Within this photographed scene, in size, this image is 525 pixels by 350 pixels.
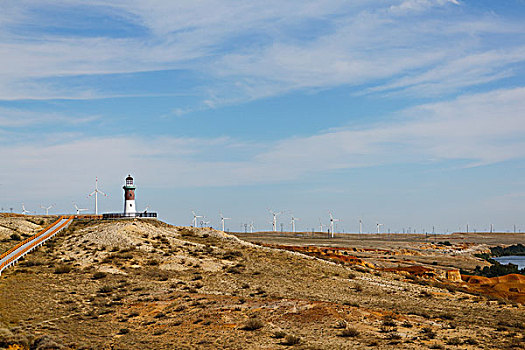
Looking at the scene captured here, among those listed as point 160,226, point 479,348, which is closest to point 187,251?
point 160,226

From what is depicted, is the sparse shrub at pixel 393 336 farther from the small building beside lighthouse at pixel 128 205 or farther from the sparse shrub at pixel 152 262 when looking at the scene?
the small building beside lighthouse at pixel 128 205

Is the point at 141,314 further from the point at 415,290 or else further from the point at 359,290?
the point at 415,290

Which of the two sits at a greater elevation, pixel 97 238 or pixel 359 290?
pixel 97 238

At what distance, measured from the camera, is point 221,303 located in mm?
36156

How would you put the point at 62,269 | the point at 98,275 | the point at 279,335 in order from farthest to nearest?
the point at 62,269
the point at 98,275
the point at 279,335

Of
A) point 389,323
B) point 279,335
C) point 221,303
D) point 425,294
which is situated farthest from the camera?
point 425,294

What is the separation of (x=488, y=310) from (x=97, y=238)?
41723 millimetres

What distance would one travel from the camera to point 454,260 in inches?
4168

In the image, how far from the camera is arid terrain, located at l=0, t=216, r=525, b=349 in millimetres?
27938

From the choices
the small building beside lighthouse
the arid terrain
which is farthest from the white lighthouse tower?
the arid terrain

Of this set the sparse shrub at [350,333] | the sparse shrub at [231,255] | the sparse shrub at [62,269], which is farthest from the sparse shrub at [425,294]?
the sparse shrub at [62,269]

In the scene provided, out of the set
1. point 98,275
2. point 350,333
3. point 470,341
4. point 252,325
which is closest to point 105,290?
point 98,275

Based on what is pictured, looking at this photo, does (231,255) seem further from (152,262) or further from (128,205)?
(128,205)

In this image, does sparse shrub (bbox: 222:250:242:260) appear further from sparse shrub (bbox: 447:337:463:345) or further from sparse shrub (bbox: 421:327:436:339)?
sparse shrub (bbox: 447:337:463:345)
